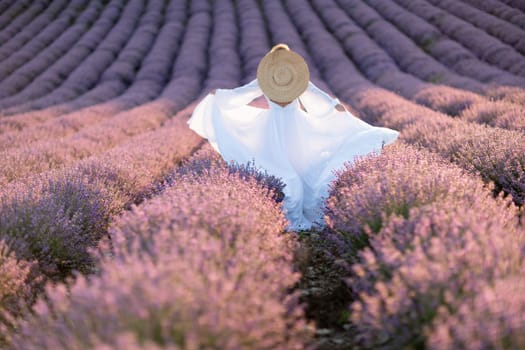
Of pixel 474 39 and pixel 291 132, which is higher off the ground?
pixel 474 39

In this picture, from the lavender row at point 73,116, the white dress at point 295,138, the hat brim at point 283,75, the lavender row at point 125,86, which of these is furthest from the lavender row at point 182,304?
the lavender row at point 125,86

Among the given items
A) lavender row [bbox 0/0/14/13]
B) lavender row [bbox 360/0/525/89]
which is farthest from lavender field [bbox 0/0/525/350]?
lavender row [bbox 0/0/14/13]

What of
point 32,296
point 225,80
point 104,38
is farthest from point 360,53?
point 32,296

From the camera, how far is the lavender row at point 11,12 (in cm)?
1898

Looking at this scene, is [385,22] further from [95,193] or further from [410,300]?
[410,300]

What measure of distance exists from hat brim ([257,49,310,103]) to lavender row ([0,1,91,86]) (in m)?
9.61

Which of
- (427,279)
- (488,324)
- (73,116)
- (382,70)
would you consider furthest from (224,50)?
(488,324)

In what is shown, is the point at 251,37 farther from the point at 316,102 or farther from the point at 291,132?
the point at 291,132

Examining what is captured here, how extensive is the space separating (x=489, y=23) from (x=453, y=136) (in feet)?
35.5

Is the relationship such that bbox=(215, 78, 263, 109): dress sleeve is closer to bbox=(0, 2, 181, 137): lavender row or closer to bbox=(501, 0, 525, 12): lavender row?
bbox=(0, 2, 181, 137): lavender row

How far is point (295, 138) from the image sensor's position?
191 inches

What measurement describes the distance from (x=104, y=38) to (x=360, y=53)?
9142mm

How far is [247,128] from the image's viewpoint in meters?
5.03

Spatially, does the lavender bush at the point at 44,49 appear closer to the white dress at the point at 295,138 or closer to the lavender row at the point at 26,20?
the lavender row at the point at 26,20
